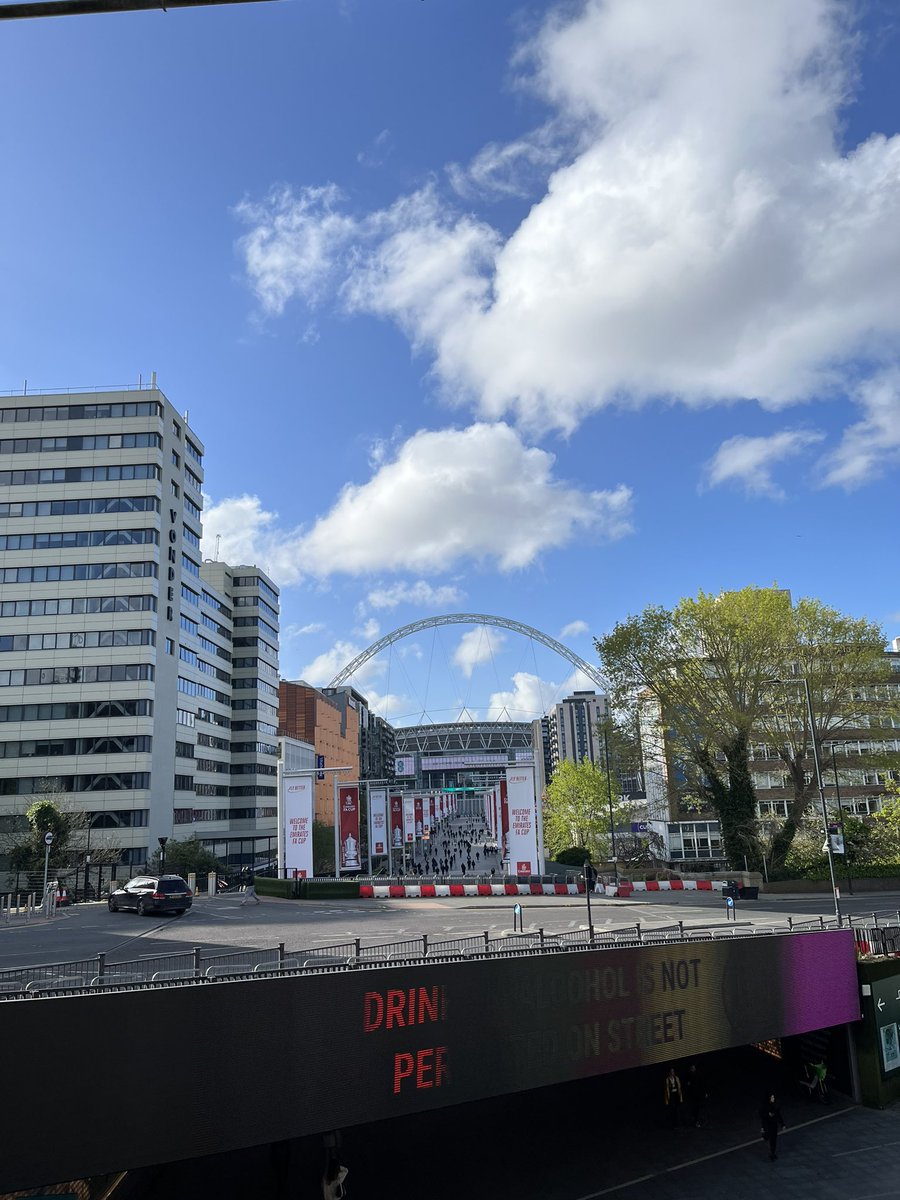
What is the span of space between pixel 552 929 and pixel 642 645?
89.6ft

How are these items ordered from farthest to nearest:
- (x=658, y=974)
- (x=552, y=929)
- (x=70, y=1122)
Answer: (x=552, y=929) < (x=658, y=974) < (x=70, y=1122)

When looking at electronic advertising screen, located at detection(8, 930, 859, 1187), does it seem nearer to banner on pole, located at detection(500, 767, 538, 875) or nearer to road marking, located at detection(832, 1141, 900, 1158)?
road marking, located at detection(832, 1141, 900, 1158)

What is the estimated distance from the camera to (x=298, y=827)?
5044 centimetres

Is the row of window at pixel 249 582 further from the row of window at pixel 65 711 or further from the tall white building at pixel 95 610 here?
the row of window at pixel 65 711

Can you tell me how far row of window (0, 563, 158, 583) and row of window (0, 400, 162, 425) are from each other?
13.6 metres

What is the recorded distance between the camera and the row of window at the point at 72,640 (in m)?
71.4

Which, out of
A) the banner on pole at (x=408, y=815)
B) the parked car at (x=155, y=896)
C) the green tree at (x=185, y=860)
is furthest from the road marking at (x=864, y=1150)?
the banner on pole at (x=408, y=815)

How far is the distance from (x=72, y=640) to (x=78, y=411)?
21050mm

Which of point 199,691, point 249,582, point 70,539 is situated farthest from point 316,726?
point 70,539

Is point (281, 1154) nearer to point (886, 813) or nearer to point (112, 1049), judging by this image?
point (112, 1049)

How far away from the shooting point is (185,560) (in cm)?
8175

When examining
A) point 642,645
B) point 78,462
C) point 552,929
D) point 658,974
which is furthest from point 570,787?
point 658,974

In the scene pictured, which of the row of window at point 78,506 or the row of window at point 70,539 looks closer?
the row of window at point 70,539

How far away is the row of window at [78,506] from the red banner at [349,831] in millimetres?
35146
